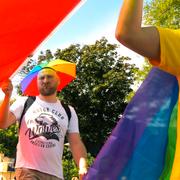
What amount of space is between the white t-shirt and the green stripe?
232 centimetres

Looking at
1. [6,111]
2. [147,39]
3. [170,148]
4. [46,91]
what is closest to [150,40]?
[147,39]

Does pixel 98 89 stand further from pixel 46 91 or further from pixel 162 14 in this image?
pixel 46 91

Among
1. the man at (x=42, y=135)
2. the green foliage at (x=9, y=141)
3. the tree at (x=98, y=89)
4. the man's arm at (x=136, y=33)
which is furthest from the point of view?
the tree at (x=98, y=89)

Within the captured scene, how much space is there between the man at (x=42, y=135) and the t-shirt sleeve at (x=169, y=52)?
241 cm

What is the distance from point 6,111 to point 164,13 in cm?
2031

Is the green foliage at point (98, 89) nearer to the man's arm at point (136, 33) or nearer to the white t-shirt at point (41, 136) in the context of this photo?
the white t-shirt at point (41, 136)

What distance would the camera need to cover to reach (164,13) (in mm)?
24047

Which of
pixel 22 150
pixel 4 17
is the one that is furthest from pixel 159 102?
pixel 22 150

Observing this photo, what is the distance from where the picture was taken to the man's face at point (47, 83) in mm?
4758

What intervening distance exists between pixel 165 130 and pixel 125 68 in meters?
42.8

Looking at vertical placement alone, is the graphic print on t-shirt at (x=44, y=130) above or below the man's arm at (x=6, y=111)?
below

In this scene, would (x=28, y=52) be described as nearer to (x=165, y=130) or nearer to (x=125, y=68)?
(x=165, y=130)

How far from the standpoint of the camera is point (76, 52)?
4628 centimetres

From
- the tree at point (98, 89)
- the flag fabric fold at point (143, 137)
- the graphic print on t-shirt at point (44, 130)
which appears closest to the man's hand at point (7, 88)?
the graphic print on t-shirt at point (44, 130)
